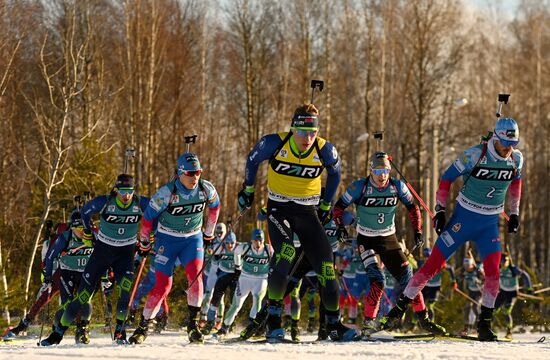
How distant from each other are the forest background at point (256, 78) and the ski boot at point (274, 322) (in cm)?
1854

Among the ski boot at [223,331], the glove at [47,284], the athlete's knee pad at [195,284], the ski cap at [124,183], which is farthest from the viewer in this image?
the ski boot at [223,331]

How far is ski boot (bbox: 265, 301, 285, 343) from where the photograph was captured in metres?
9.79

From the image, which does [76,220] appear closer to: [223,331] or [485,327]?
[223,331]

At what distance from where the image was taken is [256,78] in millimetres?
35594

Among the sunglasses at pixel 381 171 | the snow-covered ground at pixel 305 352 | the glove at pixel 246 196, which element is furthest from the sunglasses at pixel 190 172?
the sunglasses at pixel 381 171

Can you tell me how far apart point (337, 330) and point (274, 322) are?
69 centimetres

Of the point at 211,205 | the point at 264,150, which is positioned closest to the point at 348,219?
the point at 211,205

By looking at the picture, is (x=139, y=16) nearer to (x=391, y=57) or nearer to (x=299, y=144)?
(x=391, y=57)

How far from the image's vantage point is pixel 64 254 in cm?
1490

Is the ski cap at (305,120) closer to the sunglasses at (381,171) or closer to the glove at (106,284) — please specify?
the sunglasses at (381,171)

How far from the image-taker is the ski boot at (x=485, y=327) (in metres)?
10.6

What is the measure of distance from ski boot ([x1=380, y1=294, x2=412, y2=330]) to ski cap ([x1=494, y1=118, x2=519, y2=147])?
2.30 m

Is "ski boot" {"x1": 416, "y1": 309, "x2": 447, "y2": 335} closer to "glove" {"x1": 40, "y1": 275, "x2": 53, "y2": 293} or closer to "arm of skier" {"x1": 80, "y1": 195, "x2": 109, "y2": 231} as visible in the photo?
"arm of skier" {"x1": 80, "y1": 195, "x2": 109, "y2": 231}

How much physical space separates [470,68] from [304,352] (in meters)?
36.4
